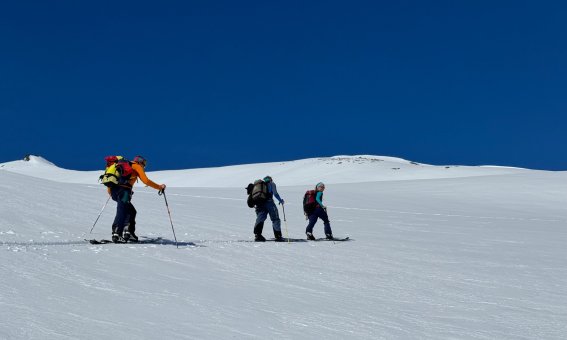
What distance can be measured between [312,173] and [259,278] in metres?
54.5

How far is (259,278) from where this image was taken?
7.73 meters

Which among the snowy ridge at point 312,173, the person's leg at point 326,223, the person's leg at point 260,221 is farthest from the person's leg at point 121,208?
the snowy ridge at point 312,173

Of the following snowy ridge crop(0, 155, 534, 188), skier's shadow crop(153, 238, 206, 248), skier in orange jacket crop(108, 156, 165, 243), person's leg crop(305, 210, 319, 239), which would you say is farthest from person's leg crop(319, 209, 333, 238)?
snowy ridge crop(0, 155, 534, 188)

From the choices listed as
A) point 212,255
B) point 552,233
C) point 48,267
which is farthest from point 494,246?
point 48,267

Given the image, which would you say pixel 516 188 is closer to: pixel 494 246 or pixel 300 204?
pixel 300 204

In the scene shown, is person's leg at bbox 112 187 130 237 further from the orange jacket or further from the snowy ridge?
the snowy ridge

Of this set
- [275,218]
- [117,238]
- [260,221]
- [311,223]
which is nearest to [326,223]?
[311,223]

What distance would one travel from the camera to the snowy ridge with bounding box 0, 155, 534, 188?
182ft

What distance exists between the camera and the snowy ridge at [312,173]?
2189 inches

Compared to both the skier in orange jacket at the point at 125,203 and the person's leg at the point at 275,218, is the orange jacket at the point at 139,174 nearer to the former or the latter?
the skier in orange jacket at the point at 125,203

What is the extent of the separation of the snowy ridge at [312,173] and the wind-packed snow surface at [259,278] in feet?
119

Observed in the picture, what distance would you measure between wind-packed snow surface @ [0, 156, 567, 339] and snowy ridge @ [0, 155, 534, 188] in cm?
3635

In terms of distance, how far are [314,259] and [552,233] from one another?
1155cm

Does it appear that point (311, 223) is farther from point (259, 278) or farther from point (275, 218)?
point (259, 278)
